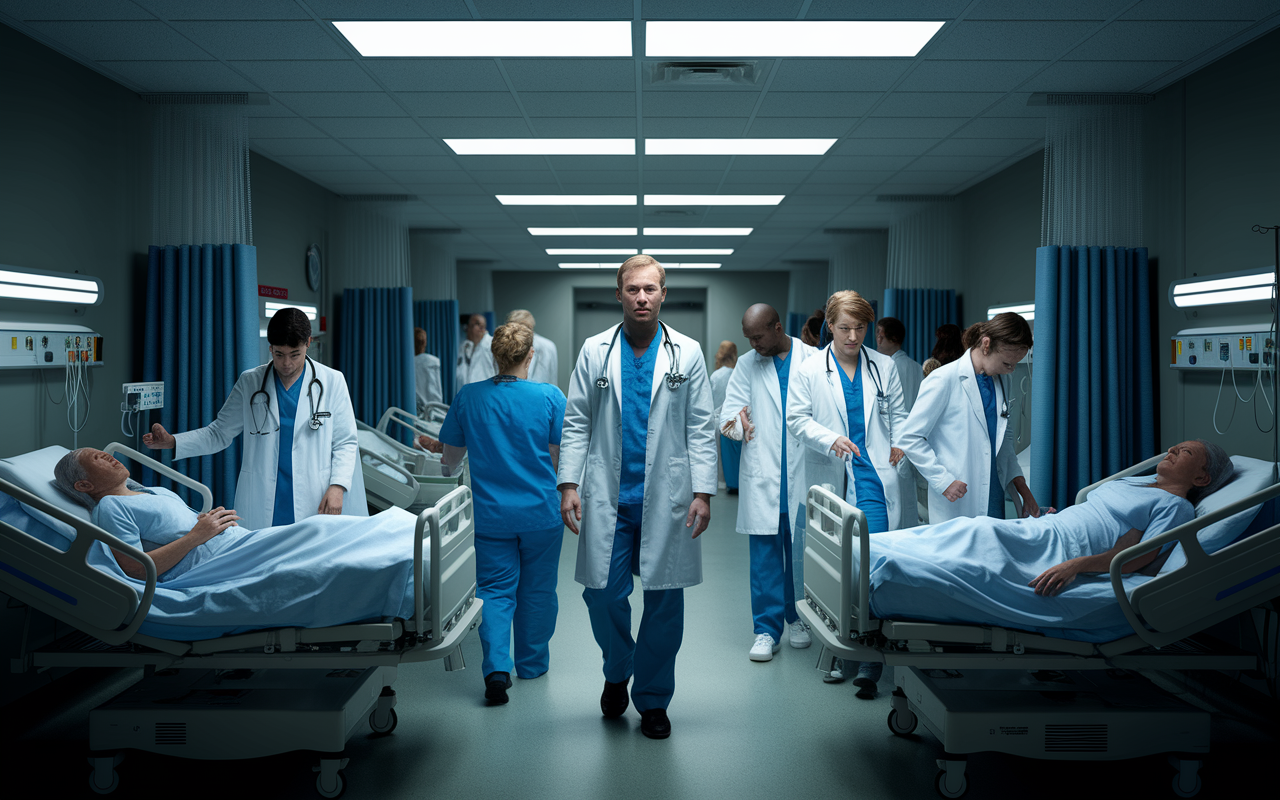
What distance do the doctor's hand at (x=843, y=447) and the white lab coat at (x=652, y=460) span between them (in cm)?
68

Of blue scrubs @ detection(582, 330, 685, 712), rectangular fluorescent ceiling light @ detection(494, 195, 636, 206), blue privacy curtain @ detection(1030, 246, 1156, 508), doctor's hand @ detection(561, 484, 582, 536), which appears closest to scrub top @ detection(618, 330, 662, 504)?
blue scrubs @ detection(582, 330, 685, 712)

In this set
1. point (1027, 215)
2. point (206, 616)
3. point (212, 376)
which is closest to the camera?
point (206, 616)

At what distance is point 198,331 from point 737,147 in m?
3.42

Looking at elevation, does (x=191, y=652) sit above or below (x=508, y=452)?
below

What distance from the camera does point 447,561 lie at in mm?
2773

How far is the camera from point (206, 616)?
250cm

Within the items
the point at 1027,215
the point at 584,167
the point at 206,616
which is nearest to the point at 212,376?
the point at 206,616

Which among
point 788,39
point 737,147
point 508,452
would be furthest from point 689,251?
point 508,452

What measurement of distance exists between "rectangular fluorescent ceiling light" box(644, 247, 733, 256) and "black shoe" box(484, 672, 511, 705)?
8.19 m

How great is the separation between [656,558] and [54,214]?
3.17m

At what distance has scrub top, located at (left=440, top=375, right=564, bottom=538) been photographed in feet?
11.0

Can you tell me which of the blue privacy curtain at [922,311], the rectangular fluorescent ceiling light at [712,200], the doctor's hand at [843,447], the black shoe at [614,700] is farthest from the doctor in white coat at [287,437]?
the blue privacy curtain at [922,311]

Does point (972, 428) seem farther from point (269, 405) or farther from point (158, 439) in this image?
point (158, 439)

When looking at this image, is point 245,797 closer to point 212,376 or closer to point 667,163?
point 212,376
